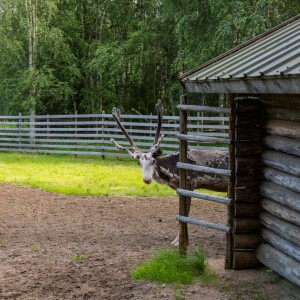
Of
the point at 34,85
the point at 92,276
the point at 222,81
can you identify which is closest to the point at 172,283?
the point at 92,276

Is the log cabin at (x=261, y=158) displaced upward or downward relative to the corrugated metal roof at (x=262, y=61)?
downward

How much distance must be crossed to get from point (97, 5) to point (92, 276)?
24849 millimetres

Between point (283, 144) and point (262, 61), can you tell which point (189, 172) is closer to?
point (283, 144)

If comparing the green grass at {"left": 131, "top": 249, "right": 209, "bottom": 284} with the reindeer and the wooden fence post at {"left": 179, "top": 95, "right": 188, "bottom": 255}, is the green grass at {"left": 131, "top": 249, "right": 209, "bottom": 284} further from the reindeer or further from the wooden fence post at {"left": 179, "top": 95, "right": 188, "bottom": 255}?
the reindeer

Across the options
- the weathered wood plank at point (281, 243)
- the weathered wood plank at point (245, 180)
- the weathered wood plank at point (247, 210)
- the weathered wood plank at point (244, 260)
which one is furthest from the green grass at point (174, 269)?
the weathered wood plank at point (245, 180)

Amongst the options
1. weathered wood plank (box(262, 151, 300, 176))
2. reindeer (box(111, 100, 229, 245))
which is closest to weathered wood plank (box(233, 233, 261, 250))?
weathered wood plank (box(262, 151, 300, 176))

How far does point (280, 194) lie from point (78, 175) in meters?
10.6

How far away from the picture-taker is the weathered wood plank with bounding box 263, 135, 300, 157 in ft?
18.1

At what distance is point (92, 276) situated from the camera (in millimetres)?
6691

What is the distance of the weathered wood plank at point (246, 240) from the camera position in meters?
6.52

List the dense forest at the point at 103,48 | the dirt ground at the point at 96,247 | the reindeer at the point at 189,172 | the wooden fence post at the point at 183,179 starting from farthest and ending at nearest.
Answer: the dense forest at the point at 103,48 → the reindeer at the point at 189,172 → the wooden fence post at the point at 183,179 → the dirt ground at the point at 96,247

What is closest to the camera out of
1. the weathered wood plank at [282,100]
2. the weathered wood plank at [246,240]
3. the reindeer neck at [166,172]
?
the weathered wood plank at [282,100]

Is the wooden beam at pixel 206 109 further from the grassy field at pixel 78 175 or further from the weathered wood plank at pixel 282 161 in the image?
the grassy field at pixel 78 175

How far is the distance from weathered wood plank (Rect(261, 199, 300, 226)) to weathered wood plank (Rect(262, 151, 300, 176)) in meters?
0.39
